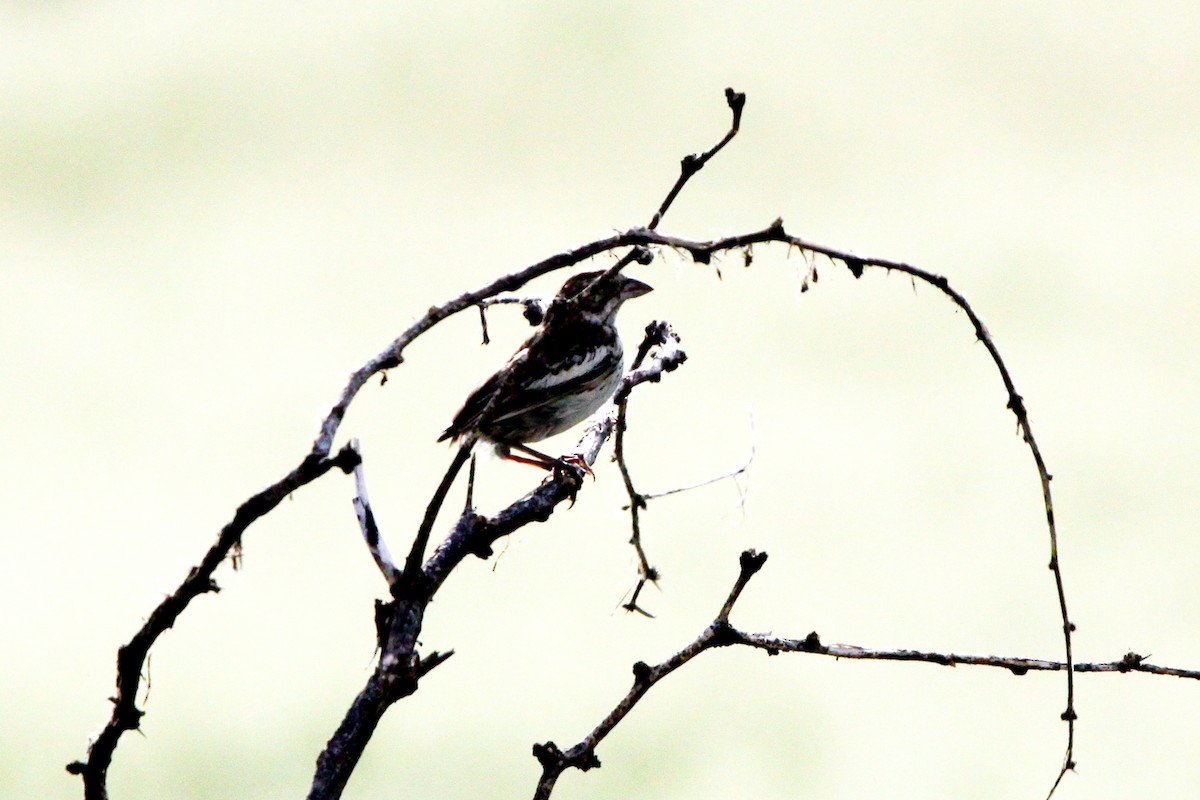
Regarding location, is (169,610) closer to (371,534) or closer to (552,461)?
(371,534)

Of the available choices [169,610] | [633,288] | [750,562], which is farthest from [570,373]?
[169,610]

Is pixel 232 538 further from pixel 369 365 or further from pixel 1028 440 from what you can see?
pixel 1028 440

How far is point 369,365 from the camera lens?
1503 millimetres

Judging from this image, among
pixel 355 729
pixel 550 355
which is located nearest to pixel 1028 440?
pixel 355 729

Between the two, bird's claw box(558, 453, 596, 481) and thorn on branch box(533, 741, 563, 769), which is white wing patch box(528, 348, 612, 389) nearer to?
bird's claw box(558, 453, 596, 481)

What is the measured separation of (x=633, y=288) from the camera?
5.11m

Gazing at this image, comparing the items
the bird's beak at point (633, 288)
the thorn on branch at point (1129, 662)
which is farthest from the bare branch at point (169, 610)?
the bird's beak at point (633, 288)

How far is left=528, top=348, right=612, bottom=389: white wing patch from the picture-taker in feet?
14.7

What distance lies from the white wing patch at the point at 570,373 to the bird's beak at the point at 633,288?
1.49ft

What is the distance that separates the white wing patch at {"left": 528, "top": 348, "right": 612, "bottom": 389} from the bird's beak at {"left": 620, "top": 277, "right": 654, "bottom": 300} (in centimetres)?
45

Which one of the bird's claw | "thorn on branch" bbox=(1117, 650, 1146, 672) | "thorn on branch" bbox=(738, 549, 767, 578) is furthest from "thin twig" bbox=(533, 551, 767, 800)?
the bird's claw

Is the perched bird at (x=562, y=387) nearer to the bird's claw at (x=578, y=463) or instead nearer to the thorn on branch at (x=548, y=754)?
the bird's claw at (x=578, y=463)

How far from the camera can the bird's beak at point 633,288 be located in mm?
5080

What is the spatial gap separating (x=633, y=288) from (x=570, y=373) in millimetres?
730
